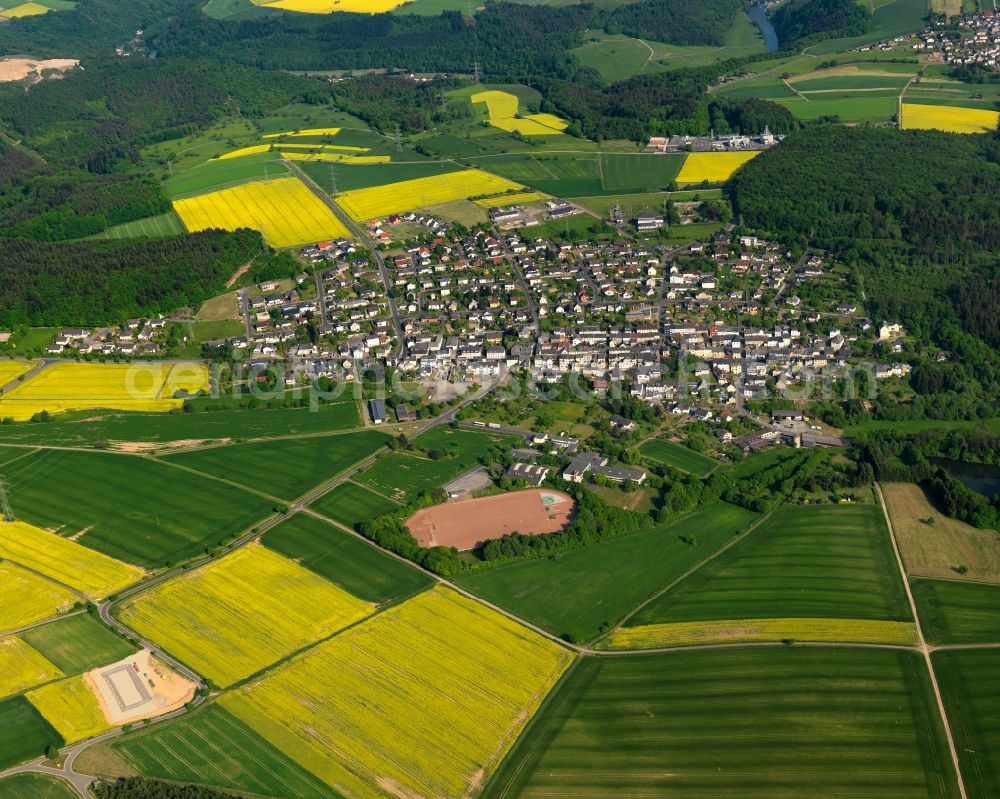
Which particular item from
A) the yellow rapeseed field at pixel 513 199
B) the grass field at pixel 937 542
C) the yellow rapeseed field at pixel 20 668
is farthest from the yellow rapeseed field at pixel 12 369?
the grass field at pixel 937 542

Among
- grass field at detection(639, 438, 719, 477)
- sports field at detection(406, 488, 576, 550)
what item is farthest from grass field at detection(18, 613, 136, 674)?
grass field at detection(639, 438, 719, 477)

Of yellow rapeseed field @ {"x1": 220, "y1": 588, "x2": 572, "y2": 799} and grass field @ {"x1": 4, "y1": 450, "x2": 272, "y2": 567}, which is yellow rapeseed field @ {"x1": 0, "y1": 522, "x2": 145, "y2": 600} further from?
yellow rapeseed field @ {"x1": 220, "y1": 588, "x2": 572, "y2": 799}

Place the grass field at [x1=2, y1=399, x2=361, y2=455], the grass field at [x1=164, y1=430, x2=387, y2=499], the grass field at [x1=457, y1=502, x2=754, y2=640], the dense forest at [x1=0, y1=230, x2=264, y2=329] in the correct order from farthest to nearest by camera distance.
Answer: the dense forest at [x1=0, y1=230, x2=264, y2=329]
the grass field at [x1=2, y1=399, x2=361, y2=455]
the grass field at [x1=164, y1=430, x2=387, y2=499]
the grass field at [x1=457, y1=502, x2=754, y2=640]

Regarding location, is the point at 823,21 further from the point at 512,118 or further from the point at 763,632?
the point at 763,632

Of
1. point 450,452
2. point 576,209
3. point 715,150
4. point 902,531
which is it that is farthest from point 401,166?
point 902,531

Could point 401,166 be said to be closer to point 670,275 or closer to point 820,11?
point 670,275

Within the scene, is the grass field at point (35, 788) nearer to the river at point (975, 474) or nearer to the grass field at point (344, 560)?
the grass field at point (344, 560)
